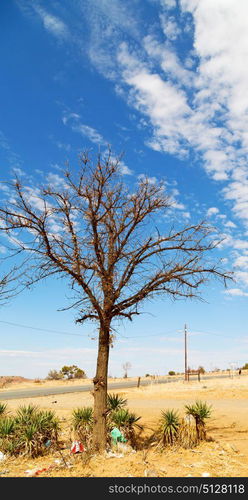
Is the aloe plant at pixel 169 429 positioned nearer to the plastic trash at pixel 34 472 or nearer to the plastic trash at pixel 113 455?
the plastic trash at pixel 113 455

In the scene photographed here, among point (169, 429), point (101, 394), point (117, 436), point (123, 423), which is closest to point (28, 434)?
point (101, 394)

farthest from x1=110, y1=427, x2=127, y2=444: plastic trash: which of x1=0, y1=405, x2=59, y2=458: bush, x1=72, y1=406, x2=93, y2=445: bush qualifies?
x1=0, y1=405, x2=59, y2=458: bush

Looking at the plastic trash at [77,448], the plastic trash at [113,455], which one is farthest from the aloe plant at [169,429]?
the plastic trash at [77,448]

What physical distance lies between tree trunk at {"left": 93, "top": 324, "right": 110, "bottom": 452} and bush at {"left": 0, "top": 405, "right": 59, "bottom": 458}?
5.92 feet

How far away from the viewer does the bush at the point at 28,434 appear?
11.4 m

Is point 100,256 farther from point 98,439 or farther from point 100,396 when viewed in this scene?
point 98,439

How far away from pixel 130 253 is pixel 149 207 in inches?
60.4

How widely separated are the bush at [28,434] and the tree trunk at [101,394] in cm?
180

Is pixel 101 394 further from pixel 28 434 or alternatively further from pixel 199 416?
pixel 199 416
